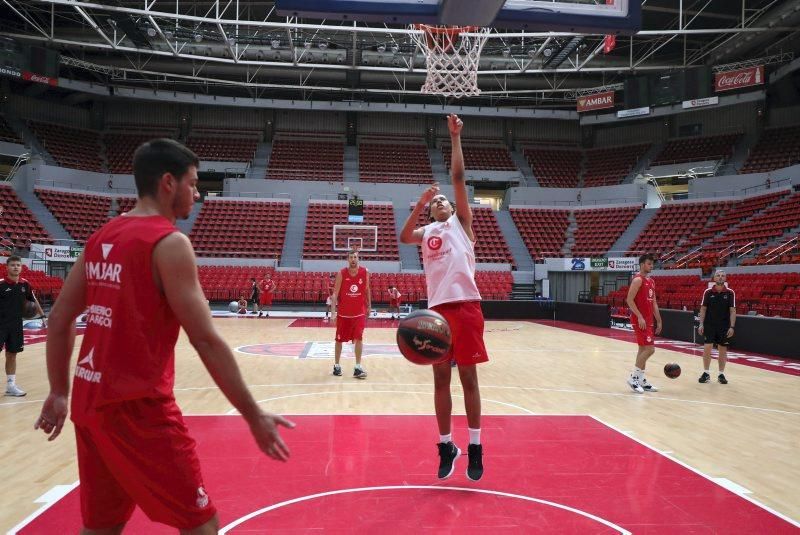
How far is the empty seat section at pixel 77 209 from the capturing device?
1071 inches

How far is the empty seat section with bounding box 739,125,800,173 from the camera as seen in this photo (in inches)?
1127

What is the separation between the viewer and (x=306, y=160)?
35.2m

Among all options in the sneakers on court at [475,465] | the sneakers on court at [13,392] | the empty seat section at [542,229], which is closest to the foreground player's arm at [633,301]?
the sneakers on court at [475,465]

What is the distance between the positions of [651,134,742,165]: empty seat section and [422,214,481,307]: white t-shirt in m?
33.2

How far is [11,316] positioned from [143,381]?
21.4 ft

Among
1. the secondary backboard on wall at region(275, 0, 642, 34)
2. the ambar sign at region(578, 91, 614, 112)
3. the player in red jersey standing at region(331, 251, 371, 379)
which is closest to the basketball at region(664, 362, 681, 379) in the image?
the player in red jersey standing at region(331, 251, 371, 379)

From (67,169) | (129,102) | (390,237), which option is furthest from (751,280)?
(129,102)

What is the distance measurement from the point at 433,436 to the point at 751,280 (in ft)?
58.3

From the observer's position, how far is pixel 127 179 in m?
31.5

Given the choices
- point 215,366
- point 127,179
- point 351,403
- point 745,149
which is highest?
point 745,149

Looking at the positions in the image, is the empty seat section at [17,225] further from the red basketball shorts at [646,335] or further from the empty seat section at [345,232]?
the red basketball shorts at [646,335]

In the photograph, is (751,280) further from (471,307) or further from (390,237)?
(471,307)

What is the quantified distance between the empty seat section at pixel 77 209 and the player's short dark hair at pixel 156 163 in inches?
1106

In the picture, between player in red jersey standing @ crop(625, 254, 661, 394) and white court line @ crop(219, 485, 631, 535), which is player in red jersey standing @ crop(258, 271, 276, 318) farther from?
white court line @ crop(219, 485, 631, 535)
